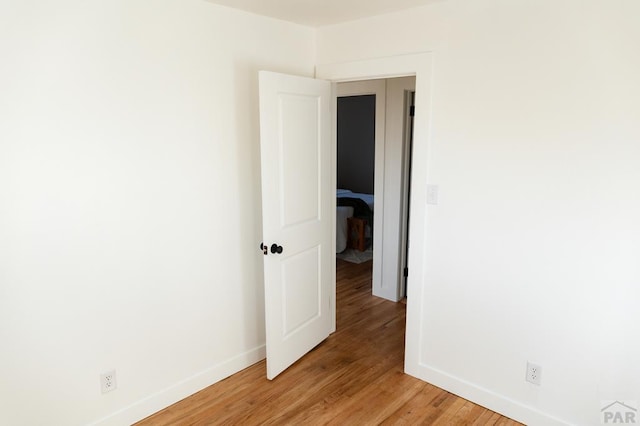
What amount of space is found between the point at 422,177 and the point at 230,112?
→ 127 cm

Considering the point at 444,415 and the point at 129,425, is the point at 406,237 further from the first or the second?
the point at 129,425

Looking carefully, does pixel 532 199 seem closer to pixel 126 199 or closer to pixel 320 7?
pixel 320 7

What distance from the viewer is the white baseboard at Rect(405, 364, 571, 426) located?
2424 mm

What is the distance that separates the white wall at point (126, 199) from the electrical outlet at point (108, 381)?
0.11ft

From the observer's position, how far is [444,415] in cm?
256

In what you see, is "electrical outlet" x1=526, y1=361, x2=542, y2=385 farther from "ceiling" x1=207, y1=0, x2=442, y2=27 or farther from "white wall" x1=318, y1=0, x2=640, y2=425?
"ceiling" x1=207, y1=0, x2=442, y2=27

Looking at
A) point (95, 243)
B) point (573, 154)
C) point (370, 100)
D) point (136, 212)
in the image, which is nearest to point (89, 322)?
point (95, 243)

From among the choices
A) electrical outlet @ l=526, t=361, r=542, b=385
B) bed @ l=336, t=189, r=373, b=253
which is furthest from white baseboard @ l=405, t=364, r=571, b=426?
bed @ l=336, t=189, r=373, b=253

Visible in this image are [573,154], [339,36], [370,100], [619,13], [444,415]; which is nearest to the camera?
[619,13]

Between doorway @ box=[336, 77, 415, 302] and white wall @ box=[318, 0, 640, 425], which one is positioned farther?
doorway @ box=[336, 77, 415, 302]

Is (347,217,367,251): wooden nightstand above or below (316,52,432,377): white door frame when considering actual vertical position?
below

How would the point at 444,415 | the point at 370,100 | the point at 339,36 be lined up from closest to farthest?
the point at 444,415, the point at 339,36, the point at 370,100

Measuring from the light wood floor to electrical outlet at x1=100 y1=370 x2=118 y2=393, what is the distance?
294 mm

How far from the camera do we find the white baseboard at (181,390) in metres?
2.43
